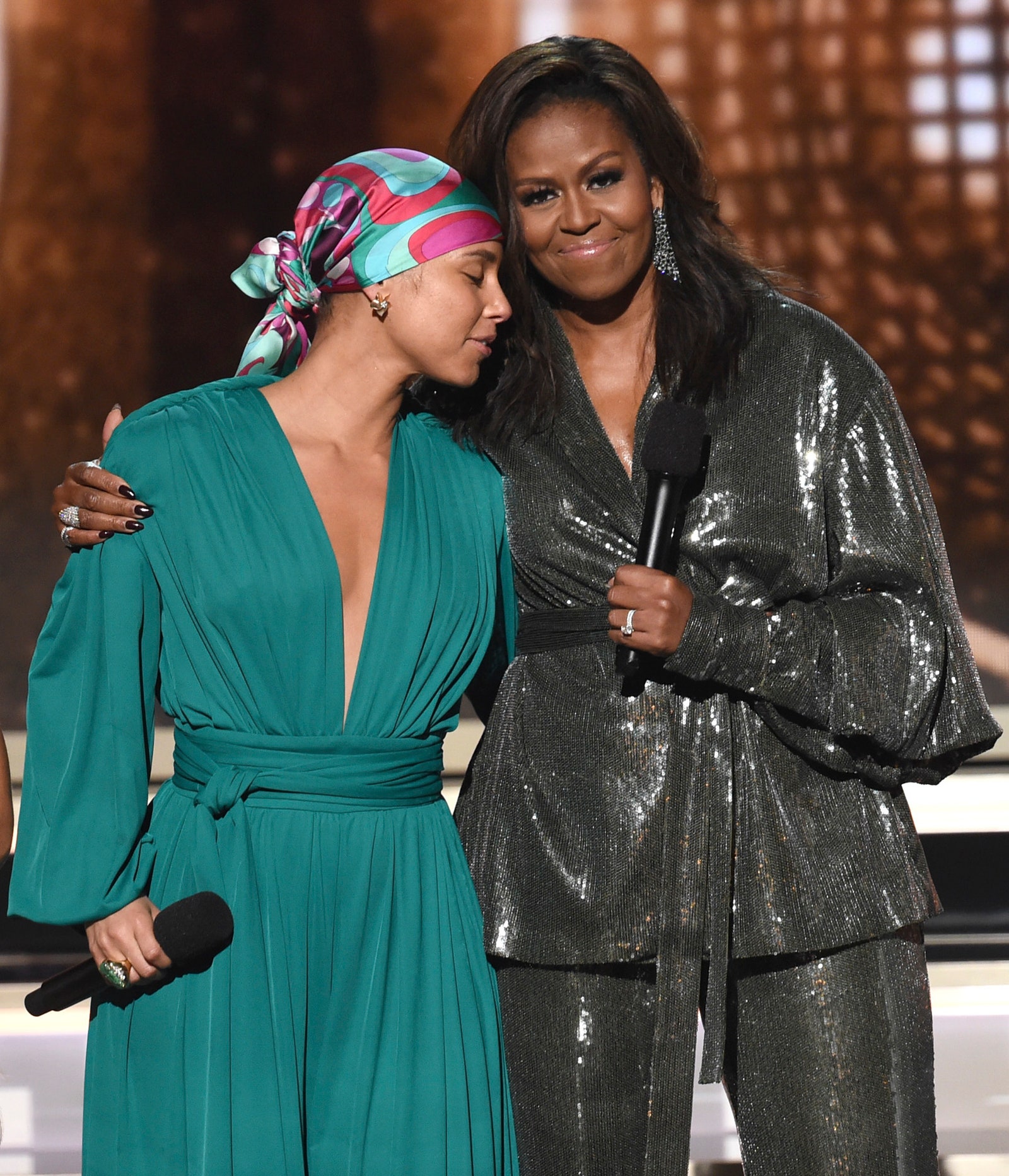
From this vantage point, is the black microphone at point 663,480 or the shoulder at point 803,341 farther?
the shoulder at point 803,341

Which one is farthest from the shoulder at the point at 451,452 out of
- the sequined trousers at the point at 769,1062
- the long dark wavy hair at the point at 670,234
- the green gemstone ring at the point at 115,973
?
the green gemstone ring at the point at 115,973

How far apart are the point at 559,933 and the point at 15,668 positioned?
3232 millimetres

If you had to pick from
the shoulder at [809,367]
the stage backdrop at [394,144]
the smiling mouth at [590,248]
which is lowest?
the shoulder at [809,367]

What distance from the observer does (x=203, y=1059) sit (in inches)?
66.0

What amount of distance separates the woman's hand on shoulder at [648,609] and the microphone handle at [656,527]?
0.06ft

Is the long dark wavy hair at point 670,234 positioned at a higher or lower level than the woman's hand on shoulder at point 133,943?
higher

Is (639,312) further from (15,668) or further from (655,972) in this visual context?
(15,668)

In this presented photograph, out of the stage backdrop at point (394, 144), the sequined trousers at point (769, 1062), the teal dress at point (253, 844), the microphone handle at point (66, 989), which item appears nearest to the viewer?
the microphone handle at point (66, 989)

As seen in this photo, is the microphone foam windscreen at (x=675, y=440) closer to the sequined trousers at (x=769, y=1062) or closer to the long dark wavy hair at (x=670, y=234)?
the long dark wavy hair at (x=670, y=234)

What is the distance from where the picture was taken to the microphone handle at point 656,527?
1.72 m

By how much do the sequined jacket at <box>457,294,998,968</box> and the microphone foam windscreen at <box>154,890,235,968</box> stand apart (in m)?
0.36

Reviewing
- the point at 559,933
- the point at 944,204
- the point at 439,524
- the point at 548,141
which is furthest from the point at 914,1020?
the point at 944,204

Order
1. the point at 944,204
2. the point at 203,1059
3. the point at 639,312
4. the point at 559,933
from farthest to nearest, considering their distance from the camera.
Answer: the point at 944,204 < the point at 639,312 < the point at 559,933 < the point at 203,1059

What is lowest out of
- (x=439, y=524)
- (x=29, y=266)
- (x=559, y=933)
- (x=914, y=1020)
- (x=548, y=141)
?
(x=914, y=1020)
